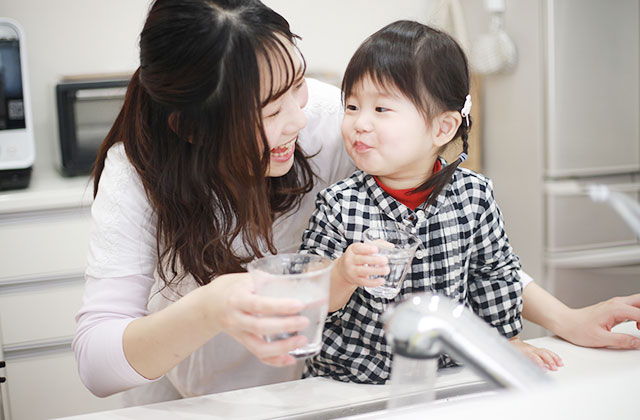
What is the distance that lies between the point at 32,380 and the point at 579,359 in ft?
5.99

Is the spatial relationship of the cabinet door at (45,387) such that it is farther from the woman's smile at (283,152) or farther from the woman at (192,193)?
the woman's smile at (283,152)

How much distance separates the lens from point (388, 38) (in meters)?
1.06

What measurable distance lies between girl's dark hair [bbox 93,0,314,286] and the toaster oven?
1.18 meters

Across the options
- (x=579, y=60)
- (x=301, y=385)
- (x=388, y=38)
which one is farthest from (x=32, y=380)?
(x=579, y=60)

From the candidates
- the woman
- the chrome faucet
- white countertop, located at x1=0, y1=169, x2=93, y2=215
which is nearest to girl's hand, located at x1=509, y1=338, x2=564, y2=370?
the woman

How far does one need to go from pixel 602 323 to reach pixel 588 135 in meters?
1.62

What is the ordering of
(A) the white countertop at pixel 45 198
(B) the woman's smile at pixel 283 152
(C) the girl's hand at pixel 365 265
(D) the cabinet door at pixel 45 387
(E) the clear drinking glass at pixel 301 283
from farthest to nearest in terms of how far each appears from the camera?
(D) the cabinet door at pixel 45 387
(A) the white countertop at pixel 45 198
(B) the woman's smile at pixel 283 152
(C) the girl's hand at pixel 365 265
(E) the clear drinking glass at pixel 301 283

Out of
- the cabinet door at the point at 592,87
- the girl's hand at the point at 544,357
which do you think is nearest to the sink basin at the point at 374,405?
the girl's hand at the point at 544,357

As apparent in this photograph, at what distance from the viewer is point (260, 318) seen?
68cm

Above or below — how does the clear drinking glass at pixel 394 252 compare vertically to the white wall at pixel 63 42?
below

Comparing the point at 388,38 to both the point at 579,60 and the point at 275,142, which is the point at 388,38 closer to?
the point at 275,142

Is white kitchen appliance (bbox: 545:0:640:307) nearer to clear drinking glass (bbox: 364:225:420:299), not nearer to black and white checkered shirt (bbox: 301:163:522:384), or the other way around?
black and white checkered shirt (bbox: 301:163:522:384)

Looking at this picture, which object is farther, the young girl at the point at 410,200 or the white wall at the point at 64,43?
the white wall at the point at 64,43

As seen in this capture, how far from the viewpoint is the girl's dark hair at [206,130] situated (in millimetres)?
912
